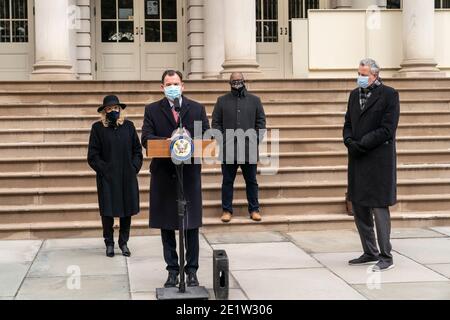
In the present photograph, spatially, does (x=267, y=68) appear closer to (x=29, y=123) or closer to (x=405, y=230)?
(x=29, y=123)

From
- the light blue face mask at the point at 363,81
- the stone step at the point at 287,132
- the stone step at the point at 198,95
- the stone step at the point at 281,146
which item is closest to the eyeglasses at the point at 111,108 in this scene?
the light blue face mask at the point at 363,81

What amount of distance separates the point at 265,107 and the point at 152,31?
595 cm

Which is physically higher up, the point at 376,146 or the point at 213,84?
the point at 213,84

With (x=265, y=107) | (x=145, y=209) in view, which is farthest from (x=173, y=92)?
(x=265, y=107)

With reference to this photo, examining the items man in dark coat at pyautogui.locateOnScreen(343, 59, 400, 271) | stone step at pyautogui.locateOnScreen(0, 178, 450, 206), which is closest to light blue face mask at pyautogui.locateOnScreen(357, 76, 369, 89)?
man in dark coat at pyautogui.locateOnScreen(343, 59, 400, 271)

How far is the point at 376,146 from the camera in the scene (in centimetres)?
772

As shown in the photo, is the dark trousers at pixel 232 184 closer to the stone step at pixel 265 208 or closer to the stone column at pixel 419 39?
the stone step at pixel 265 208

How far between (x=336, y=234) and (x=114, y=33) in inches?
389

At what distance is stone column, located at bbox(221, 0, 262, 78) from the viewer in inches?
547

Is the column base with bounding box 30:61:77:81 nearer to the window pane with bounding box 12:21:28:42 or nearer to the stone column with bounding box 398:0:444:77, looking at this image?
the window pane with bounding box 12:21:28:42

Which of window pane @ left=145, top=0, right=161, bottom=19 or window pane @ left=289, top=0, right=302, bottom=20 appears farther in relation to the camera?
window pane @ left=289, top=0, right=302, bottom=20

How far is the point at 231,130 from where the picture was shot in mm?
10344

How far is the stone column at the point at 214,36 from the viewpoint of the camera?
16.6m

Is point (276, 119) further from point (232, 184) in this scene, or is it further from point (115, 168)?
point (115, 168)
